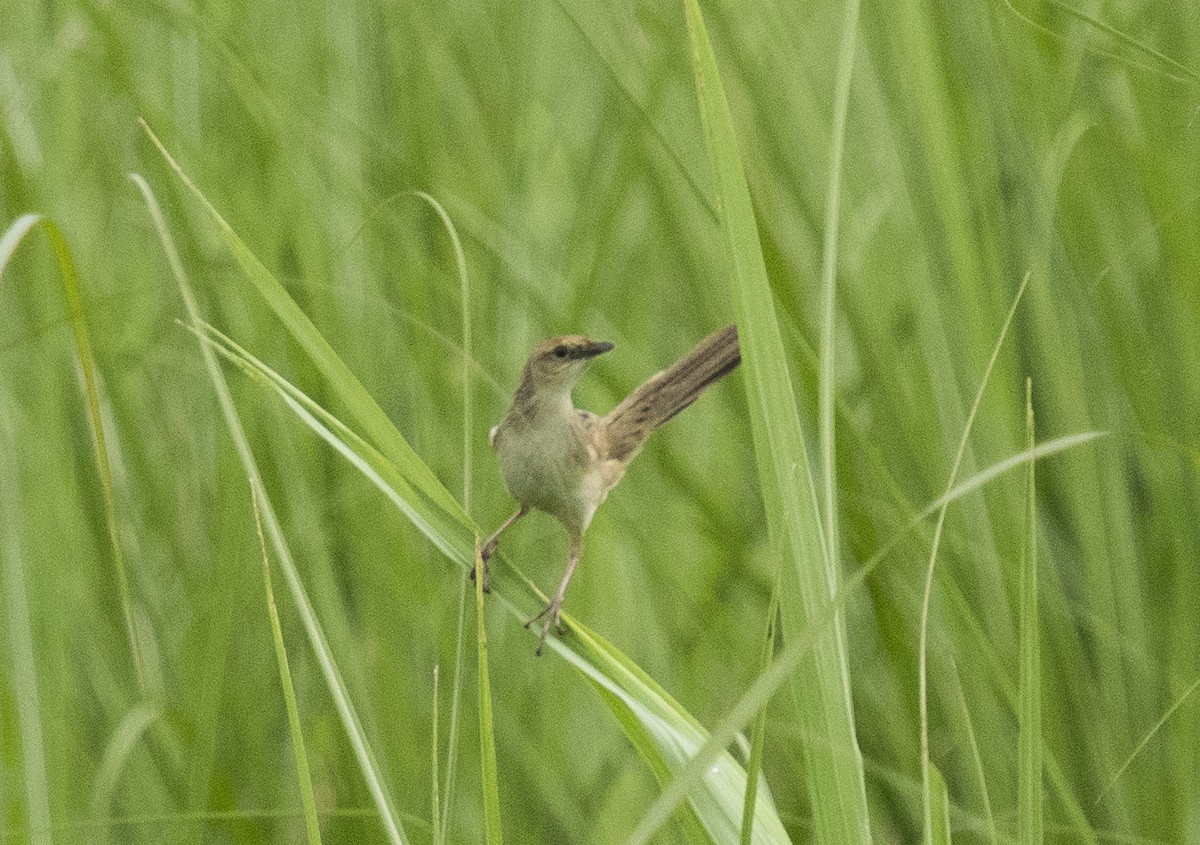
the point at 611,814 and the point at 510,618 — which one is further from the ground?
the point at 510,618

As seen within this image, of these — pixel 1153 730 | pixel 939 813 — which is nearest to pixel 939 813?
Result: pixel 939 813

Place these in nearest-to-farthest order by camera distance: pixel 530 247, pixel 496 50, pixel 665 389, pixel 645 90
→ pixel 665 389 → pixel 645 90 → pixel 530 247 → pixel 496 50

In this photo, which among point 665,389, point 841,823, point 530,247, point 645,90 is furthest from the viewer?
point 530,247

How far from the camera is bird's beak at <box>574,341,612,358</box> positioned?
1809mm

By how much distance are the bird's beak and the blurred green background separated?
0.05 metres

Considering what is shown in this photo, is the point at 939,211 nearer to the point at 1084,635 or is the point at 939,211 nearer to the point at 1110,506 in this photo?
the point at 1110,506

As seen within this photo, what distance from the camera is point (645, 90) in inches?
78.2

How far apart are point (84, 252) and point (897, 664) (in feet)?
5.03

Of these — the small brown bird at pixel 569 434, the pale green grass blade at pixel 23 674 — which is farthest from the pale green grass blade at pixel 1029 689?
the pale green grass blade at pixel 23 674

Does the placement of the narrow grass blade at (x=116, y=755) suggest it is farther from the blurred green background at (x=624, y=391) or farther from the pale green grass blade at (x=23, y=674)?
the pale green grass blade at (x=23, y=674)

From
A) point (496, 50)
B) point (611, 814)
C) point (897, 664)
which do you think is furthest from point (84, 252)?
point (897, 664)

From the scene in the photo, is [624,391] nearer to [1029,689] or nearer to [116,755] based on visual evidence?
[116,755]

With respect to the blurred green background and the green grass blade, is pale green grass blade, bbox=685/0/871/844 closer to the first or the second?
the green grass blade

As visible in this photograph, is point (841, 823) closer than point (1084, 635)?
Yes
